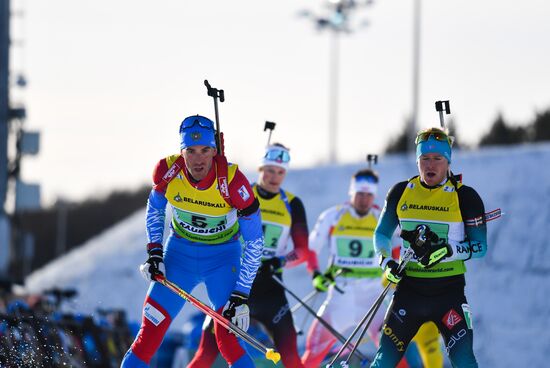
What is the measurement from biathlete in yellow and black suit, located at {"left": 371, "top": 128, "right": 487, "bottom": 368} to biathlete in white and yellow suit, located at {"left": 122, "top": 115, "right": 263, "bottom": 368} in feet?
3.53

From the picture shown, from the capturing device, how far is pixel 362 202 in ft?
37.7

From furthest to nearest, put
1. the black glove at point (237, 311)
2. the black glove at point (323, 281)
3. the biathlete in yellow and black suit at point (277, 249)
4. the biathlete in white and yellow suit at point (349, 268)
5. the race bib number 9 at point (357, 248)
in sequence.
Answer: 1. the race bib number 9 at point (357, 248)
2. the black glove at point (323, 281)
3. the biathlete in white and yellow suit at point (349, 268)
4. the biathlete in yellow and black suit at point (277, 249)
5. the black glove at point (237, 311)

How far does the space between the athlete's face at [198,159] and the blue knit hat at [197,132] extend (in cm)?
4

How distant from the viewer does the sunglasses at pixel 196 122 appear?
8305mm

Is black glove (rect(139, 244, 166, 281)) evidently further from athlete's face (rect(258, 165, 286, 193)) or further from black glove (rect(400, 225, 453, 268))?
athlete's face (rect(258, 165, 286, 193))

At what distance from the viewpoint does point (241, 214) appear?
8312 mm

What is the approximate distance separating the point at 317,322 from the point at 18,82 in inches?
552

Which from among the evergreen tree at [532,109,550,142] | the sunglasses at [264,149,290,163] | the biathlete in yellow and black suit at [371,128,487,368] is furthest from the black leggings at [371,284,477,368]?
the evergreen tree at [532,109,550,142]

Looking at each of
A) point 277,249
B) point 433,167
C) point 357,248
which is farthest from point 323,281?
point 433,167

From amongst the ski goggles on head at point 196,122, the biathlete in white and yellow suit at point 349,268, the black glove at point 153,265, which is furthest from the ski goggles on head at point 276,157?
the black glove at point 153,265

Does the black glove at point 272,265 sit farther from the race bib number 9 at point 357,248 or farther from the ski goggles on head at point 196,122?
the ski goggles on head at point 196,122

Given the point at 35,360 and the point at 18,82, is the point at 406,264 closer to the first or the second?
the point at 35,360

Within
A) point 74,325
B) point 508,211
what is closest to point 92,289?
point 508,211

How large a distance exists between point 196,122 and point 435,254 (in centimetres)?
205
